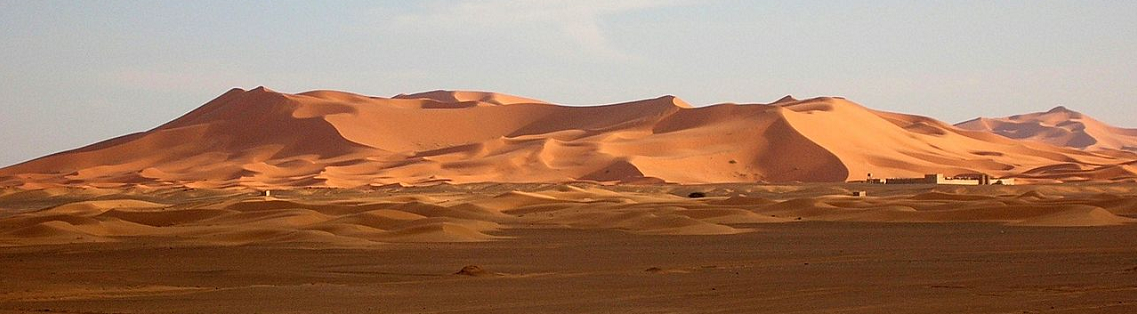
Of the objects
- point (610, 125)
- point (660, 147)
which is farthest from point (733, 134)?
point (610, 125)

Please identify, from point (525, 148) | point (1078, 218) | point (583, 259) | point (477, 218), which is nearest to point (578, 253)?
point (583, 259)

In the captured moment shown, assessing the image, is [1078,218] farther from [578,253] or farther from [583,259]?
[583,259]

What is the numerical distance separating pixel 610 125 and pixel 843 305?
99.6 m

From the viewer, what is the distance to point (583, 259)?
18969 mm

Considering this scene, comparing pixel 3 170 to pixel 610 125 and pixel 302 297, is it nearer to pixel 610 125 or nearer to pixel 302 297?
pixel 610 125

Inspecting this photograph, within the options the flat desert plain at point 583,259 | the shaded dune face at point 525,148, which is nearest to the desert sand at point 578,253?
the flat desert plain at point 583,259

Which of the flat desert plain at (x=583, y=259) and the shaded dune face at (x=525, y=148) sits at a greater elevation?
the shaded dune face at (x=525, y=148)

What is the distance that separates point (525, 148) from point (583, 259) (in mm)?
71042

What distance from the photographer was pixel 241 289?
47.6 feet

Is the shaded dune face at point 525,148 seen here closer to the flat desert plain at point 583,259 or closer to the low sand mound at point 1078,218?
the flat desert plain at point 583,259

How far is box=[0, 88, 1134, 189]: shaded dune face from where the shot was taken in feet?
262

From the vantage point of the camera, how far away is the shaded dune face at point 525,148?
79.9 meters

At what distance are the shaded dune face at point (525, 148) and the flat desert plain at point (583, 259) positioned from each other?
40.2 meters

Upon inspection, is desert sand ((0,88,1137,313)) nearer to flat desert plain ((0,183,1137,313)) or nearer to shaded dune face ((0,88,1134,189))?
flat desert plain ((0,183,1137,313))
